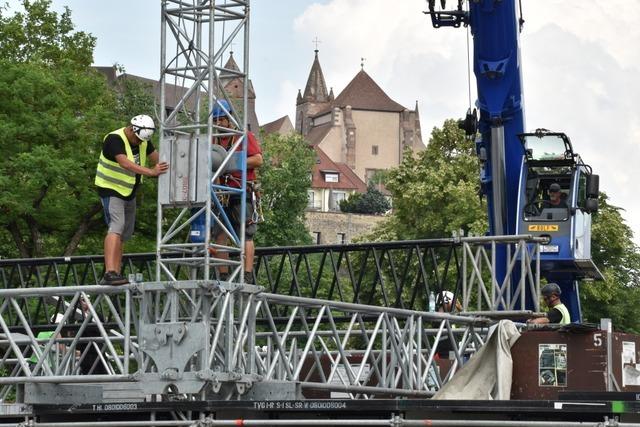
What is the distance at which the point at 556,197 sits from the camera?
2588cm

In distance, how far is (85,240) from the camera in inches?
1919

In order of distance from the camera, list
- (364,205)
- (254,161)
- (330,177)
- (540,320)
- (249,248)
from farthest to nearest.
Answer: (330,177)
(364,205)
(540,320)
(249,248)
(254,161)

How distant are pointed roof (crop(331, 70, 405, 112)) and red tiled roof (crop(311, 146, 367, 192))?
492 inches

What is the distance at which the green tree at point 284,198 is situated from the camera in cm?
7950

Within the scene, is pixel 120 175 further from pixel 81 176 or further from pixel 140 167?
pixel 81 176

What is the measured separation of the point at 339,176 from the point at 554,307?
149 m

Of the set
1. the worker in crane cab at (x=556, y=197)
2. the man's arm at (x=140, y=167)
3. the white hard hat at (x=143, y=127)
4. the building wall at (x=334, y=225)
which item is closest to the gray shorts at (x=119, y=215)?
the man's arm at (x=140, y=167)

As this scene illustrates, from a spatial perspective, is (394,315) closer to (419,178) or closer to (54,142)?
(54,142)

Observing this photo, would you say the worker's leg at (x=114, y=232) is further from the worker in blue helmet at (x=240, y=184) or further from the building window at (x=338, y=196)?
the building window at (x=338, y=196)

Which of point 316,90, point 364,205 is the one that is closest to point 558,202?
point 364,205

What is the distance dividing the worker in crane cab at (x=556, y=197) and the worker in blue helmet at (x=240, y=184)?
823cm

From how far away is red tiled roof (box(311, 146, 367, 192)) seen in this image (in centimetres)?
16562

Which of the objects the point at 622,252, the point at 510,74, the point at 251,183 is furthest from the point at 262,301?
the point at 622,252

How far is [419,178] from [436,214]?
234 cm
